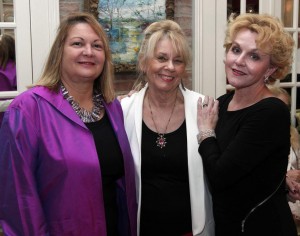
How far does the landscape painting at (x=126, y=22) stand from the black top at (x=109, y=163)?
3.48 ft

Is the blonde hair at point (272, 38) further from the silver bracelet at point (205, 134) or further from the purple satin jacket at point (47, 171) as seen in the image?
the purple satin jacket at point (47, 171)

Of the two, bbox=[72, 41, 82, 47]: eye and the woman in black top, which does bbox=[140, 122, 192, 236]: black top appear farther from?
bbox=[72, 41, 82, 47]: eye

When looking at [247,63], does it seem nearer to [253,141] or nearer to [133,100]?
[253,141]

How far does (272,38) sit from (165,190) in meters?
0.81

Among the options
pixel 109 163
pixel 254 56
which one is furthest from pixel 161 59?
pixel 109 163

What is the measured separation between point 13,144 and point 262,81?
103cm

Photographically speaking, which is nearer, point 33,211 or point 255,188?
point 33,211

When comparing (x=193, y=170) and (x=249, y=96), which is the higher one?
(x=249, y=96)

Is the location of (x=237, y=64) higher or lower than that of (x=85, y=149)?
higher

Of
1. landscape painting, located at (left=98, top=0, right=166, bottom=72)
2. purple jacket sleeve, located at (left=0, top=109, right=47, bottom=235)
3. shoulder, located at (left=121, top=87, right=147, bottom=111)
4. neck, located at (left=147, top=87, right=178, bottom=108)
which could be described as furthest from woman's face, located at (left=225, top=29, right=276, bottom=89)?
landscape painting, located at (left=98, top=0, right=166, bottom=72)

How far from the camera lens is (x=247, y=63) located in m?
1.64

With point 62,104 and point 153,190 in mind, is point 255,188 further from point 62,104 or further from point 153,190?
point 62,104

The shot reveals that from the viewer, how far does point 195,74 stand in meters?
2.96

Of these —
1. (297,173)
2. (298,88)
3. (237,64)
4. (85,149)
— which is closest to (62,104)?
(85,149)
